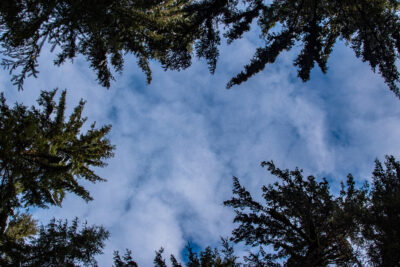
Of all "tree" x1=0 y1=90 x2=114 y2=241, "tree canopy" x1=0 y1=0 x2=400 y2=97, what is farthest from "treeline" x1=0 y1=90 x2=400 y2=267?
"tree canopy" x1=0 y1=0 x2=400 y2=97

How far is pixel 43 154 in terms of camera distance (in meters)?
5.94

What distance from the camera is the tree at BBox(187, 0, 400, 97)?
4.31 m

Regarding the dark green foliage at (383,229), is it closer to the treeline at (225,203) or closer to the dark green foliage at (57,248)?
the treeline at (225,203)

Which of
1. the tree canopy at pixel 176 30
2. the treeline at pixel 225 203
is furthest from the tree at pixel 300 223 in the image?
the tree canopy at pixel 176 30

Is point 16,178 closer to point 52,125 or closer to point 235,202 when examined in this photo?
point 52,125

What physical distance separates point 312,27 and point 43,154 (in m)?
6.81

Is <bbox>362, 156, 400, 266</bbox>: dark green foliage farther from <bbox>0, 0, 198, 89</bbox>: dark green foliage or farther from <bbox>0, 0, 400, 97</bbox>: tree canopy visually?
<bbox>0, 0, 198, 89</bbox>: dark green foliage

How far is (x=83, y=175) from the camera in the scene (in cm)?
727

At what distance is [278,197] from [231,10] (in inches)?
211

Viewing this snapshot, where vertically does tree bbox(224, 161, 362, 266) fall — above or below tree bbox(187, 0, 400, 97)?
below

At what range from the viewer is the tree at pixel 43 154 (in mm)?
5402

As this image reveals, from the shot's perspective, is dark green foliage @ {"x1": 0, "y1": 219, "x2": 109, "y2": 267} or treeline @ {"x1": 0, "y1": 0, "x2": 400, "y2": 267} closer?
treeline @ {"x1": 0, "y1": 0, "x2": 400, "y2": 267}

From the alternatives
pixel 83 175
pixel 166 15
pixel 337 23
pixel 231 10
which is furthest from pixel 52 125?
pixel 337 23

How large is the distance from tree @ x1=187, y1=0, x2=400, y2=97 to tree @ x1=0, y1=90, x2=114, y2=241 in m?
4.72
